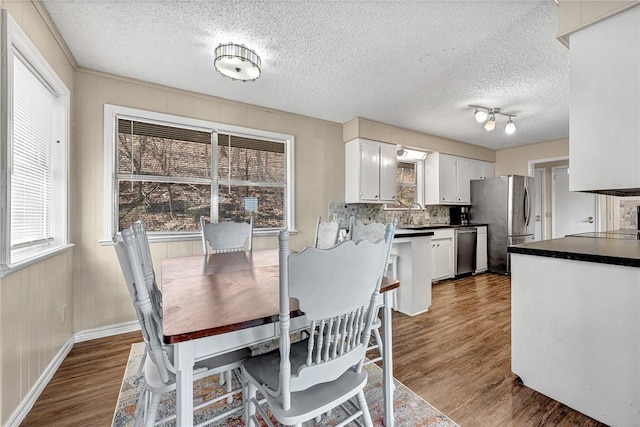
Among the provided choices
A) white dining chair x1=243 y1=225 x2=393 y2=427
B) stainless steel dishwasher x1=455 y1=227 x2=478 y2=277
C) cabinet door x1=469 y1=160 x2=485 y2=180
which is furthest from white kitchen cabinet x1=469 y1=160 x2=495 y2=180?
white dining chair x1=243 y1=225 x2=393 y2=427

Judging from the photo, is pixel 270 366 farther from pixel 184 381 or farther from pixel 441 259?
pixel 441 259

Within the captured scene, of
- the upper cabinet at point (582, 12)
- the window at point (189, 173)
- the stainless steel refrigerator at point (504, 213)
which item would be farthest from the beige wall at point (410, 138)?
the upper cabinet at point (582, 12)

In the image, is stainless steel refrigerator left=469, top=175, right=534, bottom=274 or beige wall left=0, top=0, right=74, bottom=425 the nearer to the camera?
beige wall left=0, top=0, right=74, bottom=425

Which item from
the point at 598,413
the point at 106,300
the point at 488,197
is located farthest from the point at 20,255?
the point at 488,197

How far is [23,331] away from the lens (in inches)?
64.1

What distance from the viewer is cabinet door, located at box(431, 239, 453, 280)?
4.35m

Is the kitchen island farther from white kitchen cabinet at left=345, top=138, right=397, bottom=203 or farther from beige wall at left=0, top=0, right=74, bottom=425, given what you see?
beige wall at left=0, top=0, right=74, bottom=425

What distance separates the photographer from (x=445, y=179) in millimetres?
5027

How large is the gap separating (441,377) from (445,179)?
150 inches

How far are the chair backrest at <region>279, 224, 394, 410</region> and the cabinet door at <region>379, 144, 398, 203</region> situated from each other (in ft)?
10.6

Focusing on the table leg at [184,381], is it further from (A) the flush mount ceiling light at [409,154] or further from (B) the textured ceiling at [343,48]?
(A) the flush mount ceiling light at [409,154]

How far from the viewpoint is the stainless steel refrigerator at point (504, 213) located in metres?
4.92

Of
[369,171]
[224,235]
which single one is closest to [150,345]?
[224,235]

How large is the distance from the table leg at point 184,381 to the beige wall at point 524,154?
631 centimetres
